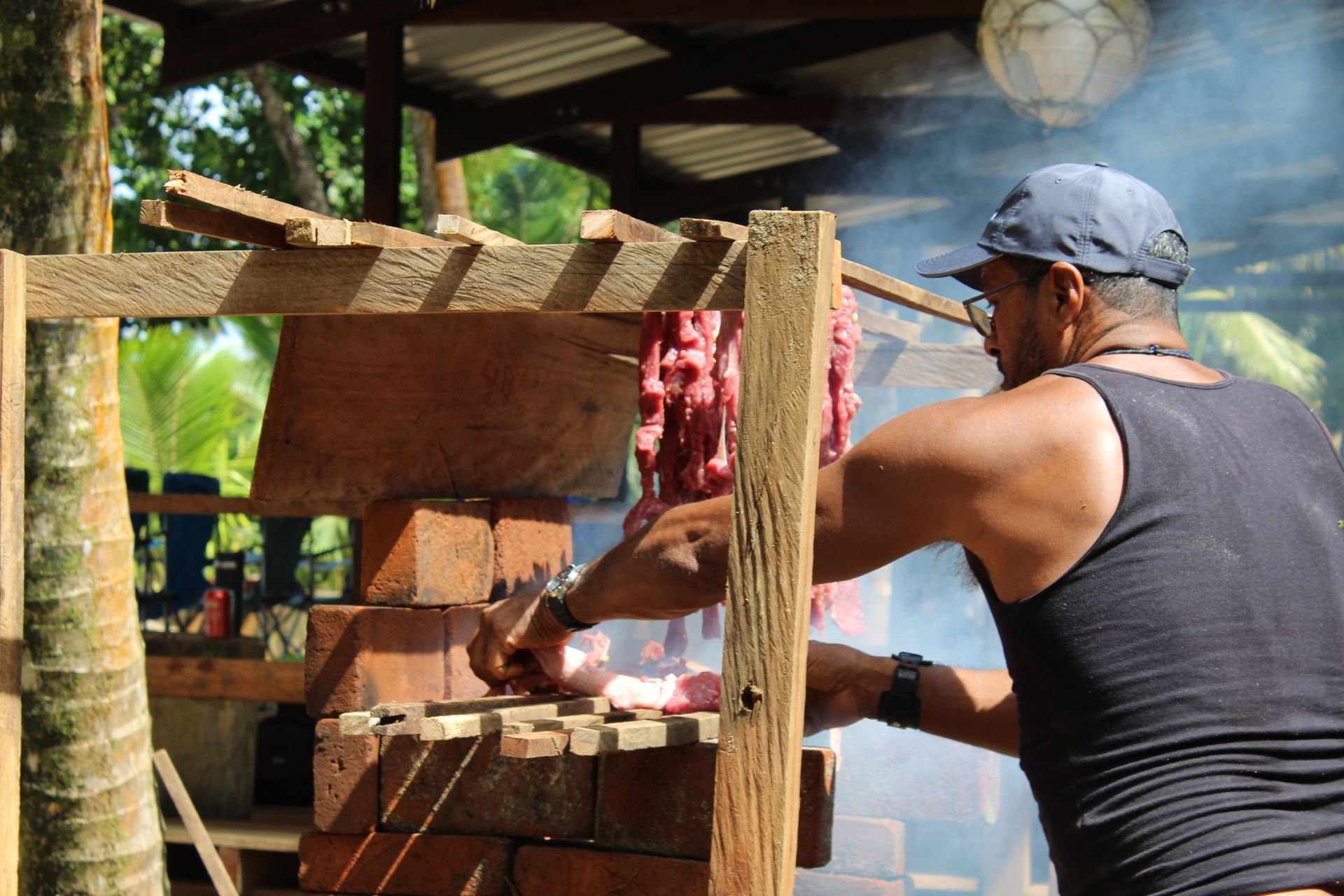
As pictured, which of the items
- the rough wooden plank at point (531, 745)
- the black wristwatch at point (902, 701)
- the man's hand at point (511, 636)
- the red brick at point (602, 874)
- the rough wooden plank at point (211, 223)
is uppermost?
the rough wooden plank at point (211, 223)

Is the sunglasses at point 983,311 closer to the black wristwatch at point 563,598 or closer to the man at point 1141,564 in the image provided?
the man at point 1141,564

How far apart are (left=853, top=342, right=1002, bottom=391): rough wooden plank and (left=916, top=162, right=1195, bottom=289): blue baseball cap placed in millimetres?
2417

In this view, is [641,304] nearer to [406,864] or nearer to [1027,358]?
[1027,358]

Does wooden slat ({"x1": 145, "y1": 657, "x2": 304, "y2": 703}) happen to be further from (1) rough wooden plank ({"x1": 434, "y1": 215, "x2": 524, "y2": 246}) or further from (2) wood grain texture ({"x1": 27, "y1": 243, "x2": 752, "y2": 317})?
(1) rough wooden plank ({"x1": 434, "y1": 215, "x2": 524, "y2": 246})

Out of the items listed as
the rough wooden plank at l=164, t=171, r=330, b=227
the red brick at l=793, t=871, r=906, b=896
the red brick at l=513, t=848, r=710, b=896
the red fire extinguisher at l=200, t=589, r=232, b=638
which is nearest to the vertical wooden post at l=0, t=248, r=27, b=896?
the rough wooden plank at l=164, t=171, r=330, b=227

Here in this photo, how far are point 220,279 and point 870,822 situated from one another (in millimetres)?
3206

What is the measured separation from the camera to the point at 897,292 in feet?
10.9

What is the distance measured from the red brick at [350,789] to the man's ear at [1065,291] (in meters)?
1.98

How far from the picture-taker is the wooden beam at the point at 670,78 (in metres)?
6.75

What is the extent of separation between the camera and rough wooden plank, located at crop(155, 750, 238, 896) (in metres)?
5.41

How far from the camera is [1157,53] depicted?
21.9ft

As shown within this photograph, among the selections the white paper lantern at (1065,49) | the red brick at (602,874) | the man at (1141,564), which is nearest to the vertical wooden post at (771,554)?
the man at (1141,564)

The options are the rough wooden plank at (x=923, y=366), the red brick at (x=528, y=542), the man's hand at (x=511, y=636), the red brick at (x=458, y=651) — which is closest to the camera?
the man's hand at (x=511, y=636)

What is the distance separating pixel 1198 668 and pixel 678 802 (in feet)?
4.49
